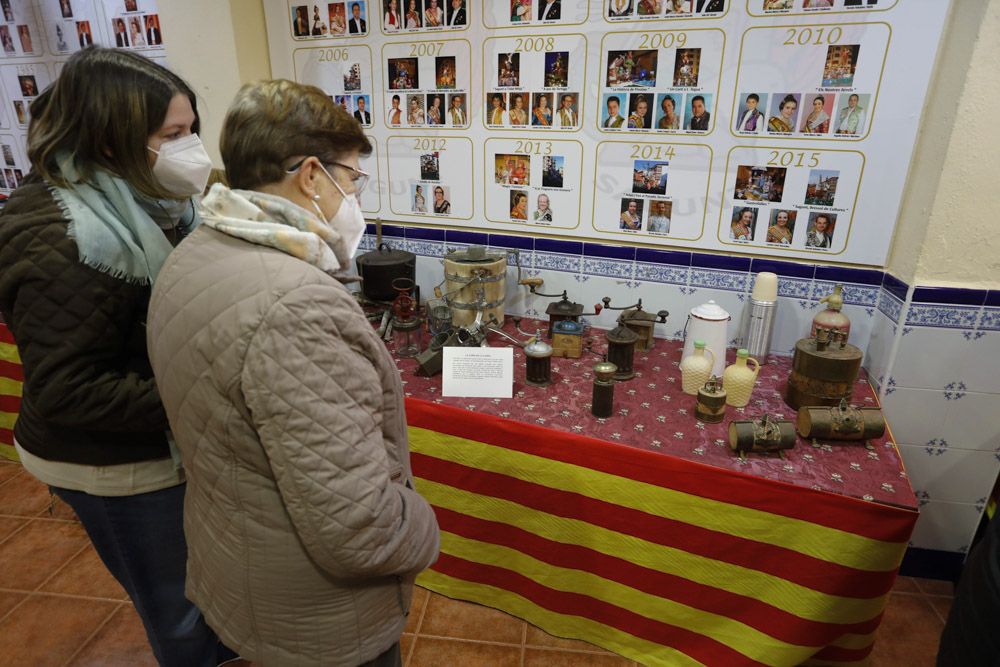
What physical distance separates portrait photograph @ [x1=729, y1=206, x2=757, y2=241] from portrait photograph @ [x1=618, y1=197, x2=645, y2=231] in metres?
0.34

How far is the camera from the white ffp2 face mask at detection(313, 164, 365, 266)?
40.6 inches

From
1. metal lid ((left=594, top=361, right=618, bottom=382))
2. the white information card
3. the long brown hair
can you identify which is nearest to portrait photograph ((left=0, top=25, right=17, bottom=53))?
the long brown hair

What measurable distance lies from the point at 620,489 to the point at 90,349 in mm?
1335

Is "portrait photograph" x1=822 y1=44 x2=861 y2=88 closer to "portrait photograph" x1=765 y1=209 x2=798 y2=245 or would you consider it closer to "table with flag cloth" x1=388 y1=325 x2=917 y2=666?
"portrait photograph" x1=765 y1=209 x2=798 y2=245

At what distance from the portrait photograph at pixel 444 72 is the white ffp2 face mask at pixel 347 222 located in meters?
1.45

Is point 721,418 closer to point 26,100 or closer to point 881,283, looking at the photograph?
point 881,283

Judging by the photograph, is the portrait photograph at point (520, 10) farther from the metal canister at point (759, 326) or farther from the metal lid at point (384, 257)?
the metal canister at point (759, 326)

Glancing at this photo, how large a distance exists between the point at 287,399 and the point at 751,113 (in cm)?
185

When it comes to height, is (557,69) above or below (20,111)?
above

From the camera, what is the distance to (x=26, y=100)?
3.14 meters

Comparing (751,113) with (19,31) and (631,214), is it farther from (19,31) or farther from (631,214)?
(19,31)

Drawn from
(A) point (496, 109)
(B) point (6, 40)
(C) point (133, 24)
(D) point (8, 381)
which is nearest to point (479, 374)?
(A) point (496, 109)

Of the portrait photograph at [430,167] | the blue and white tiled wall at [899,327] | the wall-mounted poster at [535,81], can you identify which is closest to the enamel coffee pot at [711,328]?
the blue and white tiled wall at [899,327]

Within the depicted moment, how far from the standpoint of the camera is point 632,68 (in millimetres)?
2057
